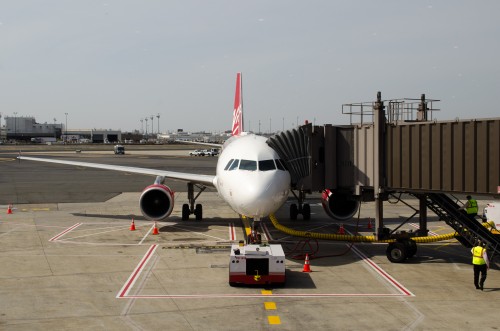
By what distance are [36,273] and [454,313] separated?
43.4 ft

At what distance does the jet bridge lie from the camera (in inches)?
681

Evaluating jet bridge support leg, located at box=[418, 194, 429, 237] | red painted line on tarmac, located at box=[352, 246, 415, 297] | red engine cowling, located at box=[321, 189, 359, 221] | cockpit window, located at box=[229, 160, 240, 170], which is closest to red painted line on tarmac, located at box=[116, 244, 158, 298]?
cockpit window, located at box=[229, 160, 240, 170]

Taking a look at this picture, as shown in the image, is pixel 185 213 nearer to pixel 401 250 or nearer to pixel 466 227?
pixel 401 250

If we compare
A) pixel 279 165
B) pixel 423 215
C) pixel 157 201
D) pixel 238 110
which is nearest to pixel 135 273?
pixel 279 165

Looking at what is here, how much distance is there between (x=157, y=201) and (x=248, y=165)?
8.29 meters

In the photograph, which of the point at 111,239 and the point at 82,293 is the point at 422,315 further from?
the point at 111,239

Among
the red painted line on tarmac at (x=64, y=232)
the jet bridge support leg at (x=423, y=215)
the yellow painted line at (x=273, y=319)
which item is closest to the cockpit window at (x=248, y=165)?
the jet bridge support leg at (x=423, y=215)

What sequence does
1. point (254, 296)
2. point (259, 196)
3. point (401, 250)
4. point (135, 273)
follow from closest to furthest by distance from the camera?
point (254, 296) < point (135, 273) < point (259, 196) < point (401, 250)

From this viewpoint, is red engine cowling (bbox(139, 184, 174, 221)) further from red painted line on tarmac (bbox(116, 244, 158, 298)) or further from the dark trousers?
the dark trousers

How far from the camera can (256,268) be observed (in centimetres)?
1655

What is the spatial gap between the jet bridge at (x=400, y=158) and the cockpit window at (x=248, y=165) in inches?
84.0

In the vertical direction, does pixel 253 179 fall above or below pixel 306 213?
above

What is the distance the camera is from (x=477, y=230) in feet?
64.8

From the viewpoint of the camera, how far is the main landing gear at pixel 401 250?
20.1m
